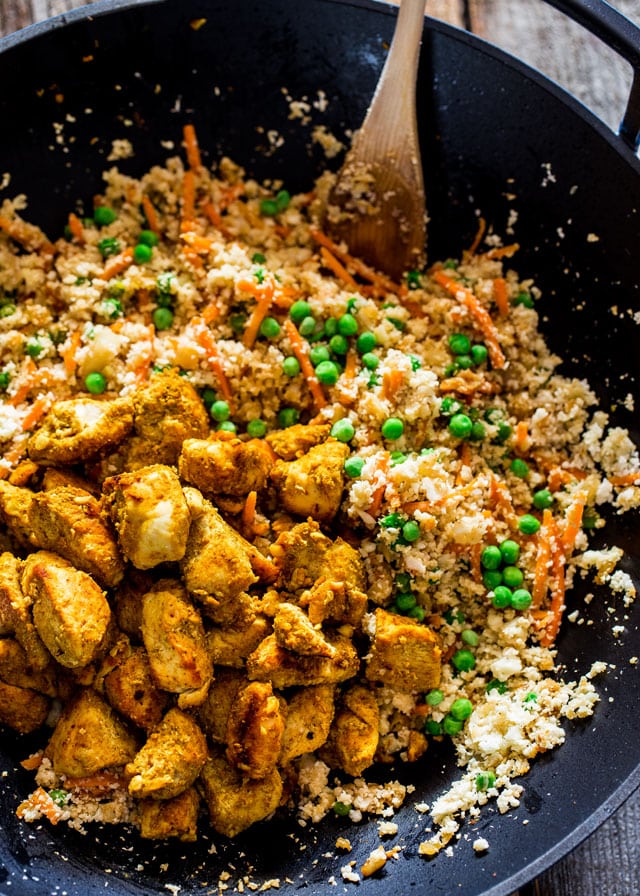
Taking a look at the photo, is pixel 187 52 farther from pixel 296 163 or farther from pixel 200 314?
pixel 200 314

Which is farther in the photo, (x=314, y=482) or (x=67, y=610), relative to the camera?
(x=314, y=482)

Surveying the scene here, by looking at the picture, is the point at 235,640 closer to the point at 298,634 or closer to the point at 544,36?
the point at 298,634

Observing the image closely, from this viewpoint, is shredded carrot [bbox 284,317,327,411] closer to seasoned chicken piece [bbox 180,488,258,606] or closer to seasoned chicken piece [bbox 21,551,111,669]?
seasoned chicken piece [bbox 180,488,258,606]

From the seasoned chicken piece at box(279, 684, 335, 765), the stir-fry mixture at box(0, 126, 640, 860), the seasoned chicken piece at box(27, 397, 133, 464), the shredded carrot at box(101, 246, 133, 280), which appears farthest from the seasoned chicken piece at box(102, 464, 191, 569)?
the shredded carrot at box(101, 246, 133, 280)

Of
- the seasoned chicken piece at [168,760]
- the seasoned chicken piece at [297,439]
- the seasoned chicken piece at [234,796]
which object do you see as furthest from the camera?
the seasoned chicken piece at [297,439]

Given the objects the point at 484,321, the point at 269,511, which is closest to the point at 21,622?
the point at 269,511

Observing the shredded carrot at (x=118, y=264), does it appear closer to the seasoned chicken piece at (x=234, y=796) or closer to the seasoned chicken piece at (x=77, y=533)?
the seasoned chicken piece at (x=77, y=533)

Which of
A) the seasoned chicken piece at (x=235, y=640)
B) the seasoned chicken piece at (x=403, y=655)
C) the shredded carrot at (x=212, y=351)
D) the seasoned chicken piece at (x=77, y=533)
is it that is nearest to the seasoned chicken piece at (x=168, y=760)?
the seasoned chicken piece at (x=235, y=640)
